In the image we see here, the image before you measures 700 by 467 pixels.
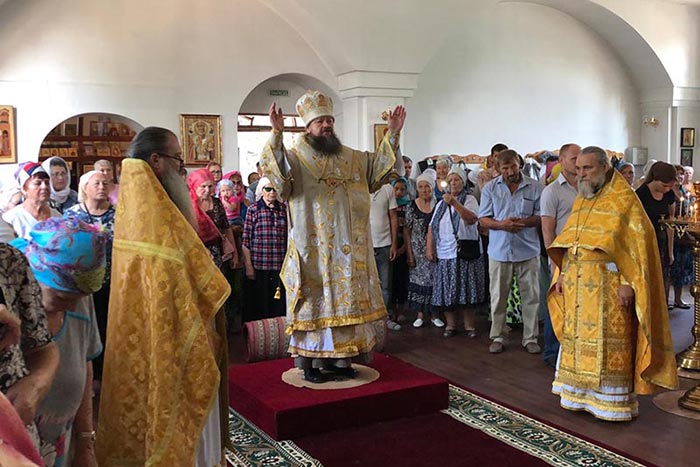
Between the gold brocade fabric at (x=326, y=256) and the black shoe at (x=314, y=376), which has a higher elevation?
the gold brocade fabric at (x=326, y=256)

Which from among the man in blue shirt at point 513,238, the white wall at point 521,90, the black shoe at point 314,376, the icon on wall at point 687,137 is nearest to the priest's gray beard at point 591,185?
the man in blue shirt at point 513,238

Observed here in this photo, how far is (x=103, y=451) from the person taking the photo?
2420 mm

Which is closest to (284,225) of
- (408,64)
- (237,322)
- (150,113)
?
(237,322)

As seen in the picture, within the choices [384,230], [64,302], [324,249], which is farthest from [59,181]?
[64,302]

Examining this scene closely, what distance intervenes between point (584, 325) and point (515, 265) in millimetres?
1646

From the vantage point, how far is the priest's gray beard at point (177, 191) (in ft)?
8.32

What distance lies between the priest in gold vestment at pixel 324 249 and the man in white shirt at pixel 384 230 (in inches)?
93.7

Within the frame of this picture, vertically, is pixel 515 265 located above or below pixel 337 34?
below

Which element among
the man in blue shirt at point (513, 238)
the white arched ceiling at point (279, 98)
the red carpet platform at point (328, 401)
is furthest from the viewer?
the white arched ceiling at point (279, 98)

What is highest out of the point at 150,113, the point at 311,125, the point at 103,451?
the point at 150,113

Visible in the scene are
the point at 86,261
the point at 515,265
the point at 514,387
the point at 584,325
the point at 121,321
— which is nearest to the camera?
the point at 86,261

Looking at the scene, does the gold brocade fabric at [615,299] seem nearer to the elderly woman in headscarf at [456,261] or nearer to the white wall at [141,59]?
the elderly woman in headscarf at [456,261]

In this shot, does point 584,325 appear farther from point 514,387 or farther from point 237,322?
point 237,322

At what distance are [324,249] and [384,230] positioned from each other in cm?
253
